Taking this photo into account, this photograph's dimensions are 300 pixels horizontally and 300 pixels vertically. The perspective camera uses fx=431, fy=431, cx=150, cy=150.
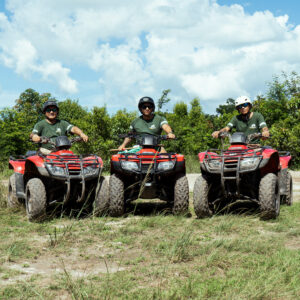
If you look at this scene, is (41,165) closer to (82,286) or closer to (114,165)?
(114,165)

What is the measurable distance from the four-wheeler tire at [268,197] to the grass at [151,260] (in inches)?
5.2

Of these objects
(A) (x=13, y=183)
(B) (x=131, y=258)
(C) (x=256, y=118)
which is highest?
(C) (x=256, y=118)

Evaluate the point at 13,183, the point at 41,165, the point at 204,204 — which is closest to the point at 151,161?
the point at 204,204

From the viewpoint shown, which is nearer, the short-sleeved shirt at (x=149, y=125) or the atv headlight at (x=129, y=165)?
the atv headlight at (x=129, y=165)

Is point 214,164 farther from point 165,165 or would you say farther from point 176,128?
point 176,128

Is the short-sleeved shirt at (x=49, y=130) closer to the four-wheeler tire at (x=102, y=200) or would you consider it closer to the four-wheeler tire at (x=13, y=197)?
the four-wheeler tire at (x=13, y=197)

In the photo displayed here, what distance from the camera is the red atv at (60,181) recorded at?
18.6 feet

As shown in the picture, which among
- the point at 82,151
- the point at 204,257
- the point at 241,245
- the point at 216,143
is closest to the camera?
the point at 204,257

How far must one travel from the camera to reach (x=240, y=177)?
588cm

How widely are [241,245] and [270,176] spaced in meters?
1.91

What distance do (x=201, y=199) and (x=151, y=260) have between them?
7.14 feet

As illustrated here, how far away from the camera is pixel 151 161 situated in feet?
19.9

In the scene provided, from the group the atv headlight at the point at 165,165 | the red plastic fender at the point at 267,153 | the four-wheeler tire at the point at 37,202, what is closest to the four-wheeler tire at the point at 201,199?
the atv headlight at the point at 165,165

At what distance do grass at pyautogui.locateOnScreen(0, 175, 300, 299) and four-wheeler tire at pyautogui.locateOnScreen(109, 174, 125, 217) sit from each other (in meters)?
0.43
